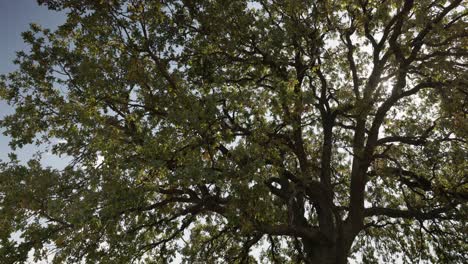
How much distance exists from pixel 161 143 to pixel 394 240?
1387cm

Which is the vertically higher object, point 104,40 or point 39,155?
point 104,40

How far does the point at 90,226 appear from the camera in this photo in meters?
10.3

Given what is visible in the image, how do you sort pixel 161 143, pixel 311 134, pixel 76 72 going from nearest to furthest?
pixel 161 143 < pixel 76 72 < pixel 311 134

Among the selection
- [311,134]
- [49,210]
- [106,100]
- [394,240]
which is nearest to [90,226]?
[49,210]

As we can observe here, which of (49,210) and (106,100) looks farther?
(106,100)

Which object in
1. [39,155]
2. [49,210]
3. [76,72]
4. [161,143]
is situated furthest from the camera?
[76,72]

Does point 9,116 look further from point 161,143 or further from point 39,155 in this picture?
point 161,143

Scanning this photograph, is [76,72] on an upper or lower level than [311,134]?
lower

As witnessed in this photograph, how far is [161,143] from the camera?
11391mm

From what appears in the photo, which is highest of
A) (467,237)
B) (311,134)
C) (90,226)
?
(311,134)

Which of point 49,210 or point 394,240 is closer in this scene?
point 49,210

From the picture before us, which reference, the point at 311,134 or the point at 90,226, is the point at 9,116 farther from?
the point at 311,134

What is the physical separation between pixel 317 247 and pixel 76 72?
11.0 meters

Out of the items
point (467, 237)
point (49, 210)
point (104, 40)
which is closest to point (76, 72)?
point (104, 40)
